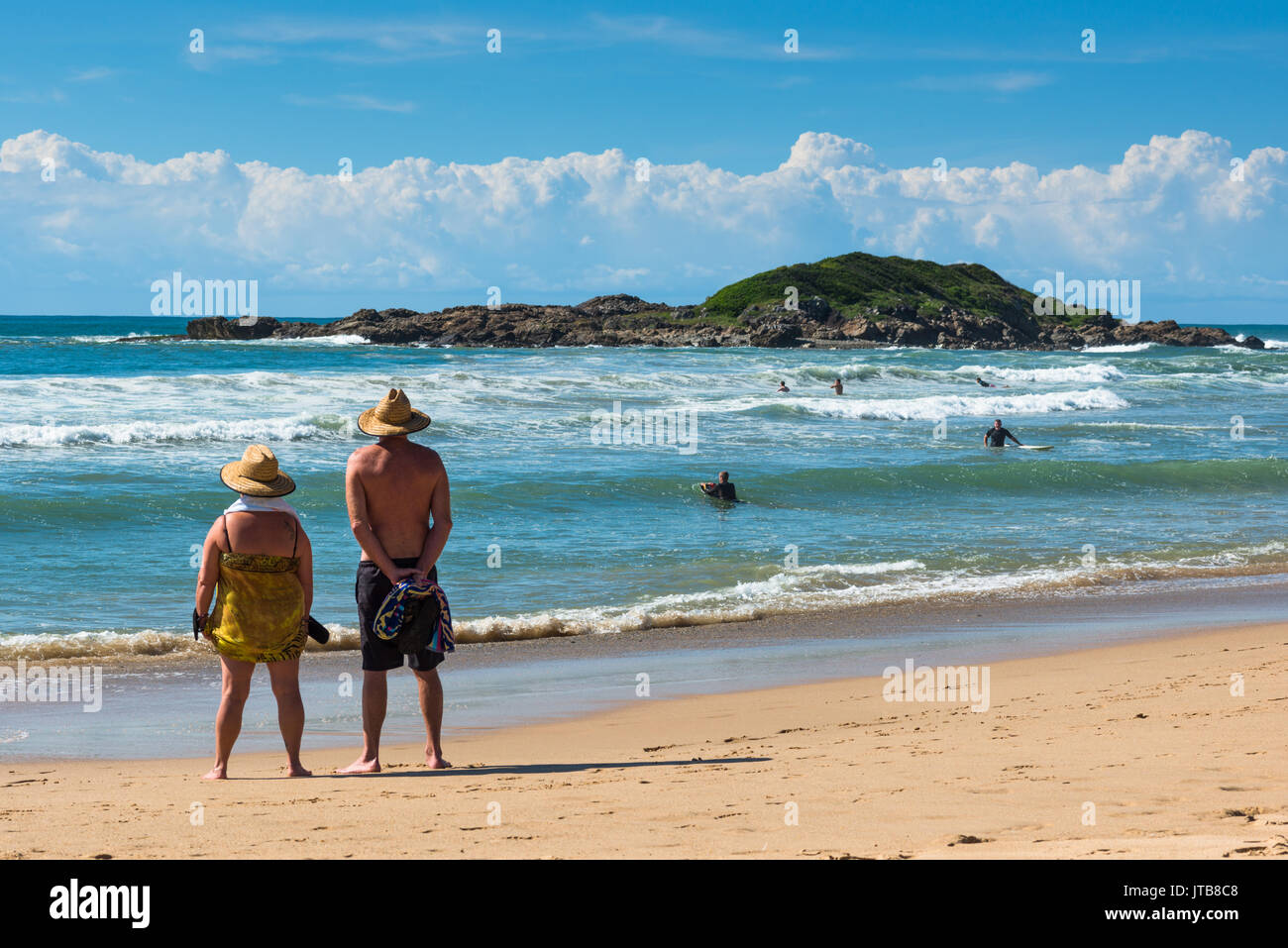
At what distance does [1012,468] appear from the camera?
73.2ft

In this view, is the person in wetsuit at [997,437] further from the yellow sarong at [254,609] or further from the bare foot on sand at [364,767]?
the yellow sarong at [254,609]

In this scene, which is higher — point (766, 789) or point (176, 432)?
point (176, 432)

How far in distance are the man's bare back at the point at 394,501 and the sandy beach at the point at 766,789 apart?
117cm

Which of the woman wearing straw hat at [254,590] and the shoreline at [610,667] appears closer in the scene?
the woman wearing straw hat at [254,590]

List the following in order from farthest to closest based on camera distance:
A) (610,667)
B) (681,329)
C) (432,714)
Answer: (681,329)
(610,667)
(432,714)

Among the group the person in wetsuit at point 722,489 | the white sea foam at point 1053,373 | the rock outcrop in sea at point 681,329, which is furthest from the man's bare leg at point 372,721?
the rock outcrop in sea at point 681,329

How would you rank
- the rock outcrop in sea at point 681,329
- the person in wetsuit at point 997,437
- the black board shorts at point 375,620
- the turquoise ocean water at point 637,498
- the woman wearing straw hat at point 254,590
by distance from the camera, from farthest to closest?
the rock outcrop in sea at point 681,329, the person in wetsuit at point 997,437, the turquoise ocean water at point 637,498, the black board shorts at point 375,620, the woman wearing straw hat at point 254,590

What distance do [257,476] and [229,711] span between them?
46.9 inches

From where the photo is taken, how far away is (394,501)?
19.5ft

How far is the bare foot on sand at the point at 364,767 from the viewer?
599 cm
